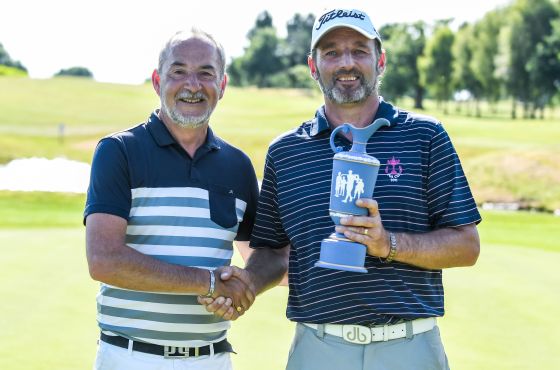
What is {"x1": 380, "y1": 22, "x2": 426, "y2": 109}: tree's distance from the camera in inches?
2616

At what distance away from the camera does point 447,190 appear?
10.5 ft

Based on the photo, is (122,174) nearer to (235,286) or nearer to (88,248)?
(88,248)

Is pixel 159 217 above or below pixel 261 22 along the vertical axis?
below

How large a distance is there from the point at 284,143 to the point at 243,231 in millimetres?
481

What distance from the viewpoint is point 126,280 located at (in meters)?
3.19

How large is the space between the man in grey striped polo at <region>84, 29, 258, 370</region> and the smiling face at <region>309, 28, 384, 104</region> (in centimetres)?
46

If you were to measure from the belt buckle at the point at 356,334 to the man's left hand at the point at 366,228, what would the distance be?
0.42 meters

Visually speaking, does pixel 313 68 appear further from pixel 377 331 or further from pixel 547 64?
pixel 547 64

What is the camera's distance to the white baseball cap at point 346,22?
131 inches

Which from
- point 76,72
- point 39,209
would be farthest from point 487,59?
point 76,72

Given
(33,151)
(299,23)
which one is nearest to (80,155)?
(33,151)

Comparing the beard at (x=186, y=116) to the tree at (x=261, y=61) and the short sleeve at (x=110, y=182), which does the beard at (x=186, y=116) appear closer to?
the short sleeve at (x=110, y=182)

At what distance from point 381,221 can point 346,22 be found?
81 cm

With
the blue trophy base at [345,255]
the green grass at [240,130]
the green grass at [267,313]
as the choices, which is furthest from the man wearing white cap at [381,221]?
the green grass at [240,130]
